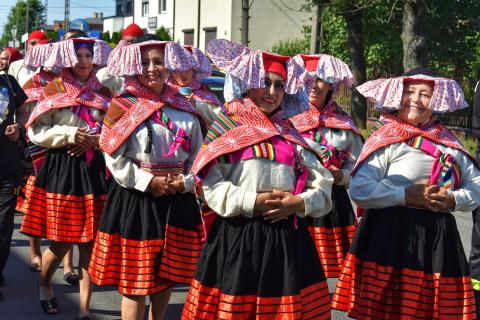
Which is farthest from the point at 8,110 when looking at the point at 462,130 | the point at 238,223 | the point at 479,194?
the point at 462,130

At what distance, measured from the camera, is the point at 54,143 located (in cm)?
569

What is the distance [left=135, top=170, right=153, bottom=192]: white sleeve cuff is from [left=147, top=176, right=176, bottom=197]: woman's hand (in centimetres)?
3

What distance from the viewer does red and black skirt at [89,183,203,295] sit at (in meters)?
4.76

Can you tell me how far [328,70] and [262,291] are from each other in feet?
8.14

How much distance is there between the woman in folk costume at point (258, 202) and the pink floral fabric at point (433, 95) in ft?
2.00

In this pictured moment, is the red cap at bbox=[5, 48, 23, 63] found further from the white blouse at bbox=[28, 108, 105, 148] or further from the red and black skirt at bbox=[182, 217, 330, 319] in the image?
the red and black skirt at bbox=[182, 217, 330, 319]

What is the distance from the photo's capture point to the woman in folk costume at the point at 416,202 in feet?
14.1

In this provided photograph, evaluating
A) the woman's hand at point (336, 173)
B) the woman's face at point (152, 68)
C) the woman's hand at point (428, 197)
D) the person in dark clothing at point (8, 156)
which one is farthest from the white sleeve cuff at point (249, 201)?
the person in dark clothing at point (8, 156)

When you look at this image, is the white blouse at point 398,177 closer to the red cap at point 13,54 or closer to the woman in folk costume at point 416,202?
the woman in folk costume at point 416,202

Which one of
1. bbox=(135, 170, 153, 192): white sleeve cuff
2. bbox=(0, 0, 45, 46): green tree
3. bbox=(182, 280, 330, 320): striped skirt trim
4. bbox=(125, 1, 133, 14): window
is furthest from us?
bbox=(0, 0, 45, 46): green tree

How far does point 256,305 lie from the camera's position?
3.87 m

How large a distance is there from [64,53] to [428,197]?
9.26ft

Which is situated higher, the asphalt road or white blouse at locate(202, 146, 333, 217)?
white blouse at locate(202, 146, 333, 217)

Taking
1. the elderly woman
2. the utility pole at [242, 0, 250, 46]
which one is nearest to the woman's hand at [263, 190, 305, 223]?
the elderly woman
